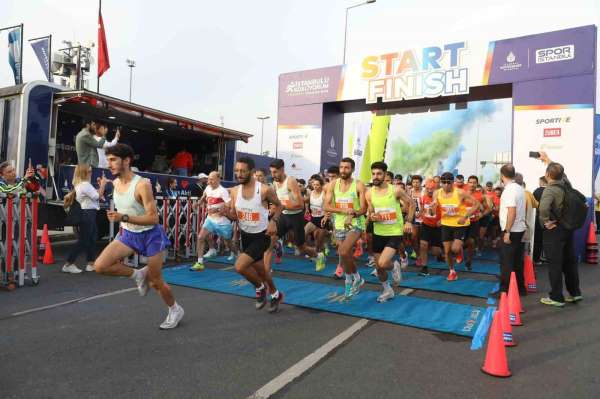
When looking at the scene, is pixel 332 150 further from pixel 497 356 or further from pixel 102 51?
pixel 497 356

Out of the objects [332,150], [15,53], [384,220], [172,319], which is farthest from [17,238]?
[15,53]

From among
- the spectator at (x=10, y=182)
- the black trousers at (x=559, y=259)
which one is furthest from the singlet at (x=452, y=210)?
the spectator at (x=10, y=182)

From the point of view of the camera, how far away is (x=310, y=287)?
271 inches

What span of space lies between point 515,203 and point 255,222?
379cm

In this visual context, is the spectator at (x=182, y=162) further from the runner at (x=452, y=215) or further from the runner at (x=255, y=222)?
the runner at (x=255, y=222)

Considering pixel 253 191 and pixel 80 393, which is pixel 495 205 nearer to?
pixel 253 191

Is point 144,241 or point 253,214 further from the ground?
point 253,214

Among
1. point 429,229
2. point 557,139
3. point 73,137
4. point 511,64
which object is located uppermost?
point 511,64

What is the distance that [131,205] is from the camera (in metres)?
4.45

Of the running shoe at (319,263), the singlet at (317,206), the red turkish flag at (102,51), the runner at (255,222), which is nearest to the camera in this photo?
the runner at (255,222)

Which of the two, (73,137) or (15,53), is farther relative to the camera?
(15,53)

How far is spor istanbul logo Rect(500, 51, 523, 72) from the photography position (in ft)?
38.1

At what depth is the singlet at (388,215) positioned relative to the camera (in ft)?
20.0

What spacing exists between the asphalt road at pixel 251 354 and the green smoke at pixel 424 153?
2513cm
